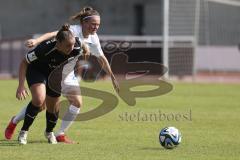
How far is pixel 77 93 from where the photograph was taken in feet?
33.0

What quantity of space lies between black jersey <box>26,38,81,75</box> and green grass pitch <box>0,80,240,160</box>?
1.09 meters

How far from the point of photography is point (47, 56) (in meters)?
9.34

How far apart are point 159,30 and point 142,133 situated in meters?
31.1

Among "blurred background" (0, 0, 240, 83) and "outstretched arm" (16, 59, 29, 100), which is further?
"blurred background" (0, 0, 240, 83)

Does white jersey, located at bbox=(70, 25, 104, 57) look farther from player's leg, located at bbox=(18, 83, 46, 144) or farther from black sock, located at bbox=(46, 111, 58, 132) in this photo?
black sock, located at bbox=(46, 111, 58, 132)

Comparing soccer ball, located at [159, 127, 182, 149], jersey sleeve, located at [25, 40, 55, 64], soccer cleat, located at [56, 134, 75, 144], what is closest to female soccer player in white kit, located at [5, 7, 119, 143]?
soccer cleat, located at [56, 134, 75, 144]

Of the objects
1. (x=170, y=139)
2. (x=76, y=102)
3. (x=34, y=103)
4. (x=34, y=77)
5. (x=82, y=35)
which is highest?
(x=82, y=35)

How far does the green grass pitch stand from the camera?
8617 millimetres

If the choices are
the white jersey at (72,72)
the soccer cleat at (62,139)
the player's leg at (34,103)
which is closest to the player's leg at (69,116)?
the soccer cleat at (62,139)

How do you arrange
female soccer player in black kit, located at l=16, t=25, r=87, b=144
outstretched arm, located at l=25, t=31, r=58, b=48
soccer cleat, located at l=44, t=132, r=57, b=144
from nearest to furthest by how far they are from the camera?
1. outstretched arm, located at l=25, t=31, r=58, b=48
2. female soccer player in black kit, located at l=16, t=25, r=87, b=144
3. soccer cleat, located at l=44, t=132, r=57, b=144

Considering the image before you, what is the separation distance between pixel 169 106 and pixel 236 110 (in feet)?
5.39

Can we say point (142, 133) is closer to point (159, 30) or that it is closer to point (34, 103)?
point (34, 103)

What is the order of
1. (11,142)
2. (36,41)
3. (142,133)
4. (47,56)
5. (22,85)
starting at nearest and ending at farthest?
(36,41)
(22,85)
(47,56)
(11,142)
(142,133)

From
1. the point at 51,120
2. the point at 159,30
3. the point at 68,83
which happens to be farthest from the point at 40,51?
the point at 159,30
